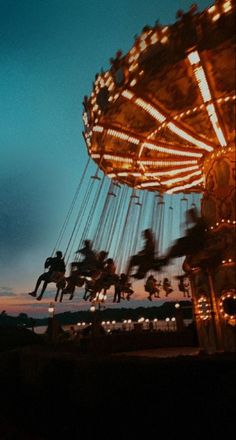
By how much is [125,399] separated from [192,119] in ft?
24.1

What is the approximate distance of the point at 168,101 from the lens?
938cm

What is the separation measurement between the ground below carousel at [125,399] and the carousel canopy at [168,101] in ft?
19.3

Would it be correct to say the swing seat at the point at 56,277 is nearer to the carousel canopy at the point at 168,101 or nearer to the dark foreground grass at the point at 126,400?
the carousel canopy at the point at 168,101

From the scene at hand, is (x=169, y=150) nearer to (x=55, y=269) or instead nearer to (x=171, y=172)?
(x=171, y=172)

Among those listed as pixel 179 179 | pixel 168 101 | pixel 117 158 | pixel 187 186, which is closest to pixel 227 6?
pixel 168 101

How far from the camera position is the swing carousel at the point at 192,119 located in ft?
24.6

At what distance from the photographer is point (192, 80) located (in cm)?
869

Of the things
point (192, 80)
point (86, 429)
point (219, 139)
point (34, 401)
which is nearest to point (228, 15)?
point (192, 80)

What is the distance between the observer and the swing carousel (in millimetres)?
7488

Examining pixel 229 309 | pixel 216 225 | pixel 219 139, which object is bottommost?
→ pixel 229 309

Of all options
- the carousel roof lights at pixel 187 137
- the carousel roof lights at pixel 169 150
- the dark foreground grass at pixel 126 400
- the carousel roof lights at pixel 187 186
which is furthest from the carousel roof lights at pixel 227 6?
the carousel roof lights at pixel 187 186

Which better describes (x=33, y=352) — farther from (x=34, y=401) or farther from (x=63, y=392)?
(x=63, y=392)

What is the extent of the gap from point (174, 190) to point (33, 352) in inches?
370

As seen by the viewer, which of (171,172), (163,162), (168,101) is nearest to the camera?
(168,101)
